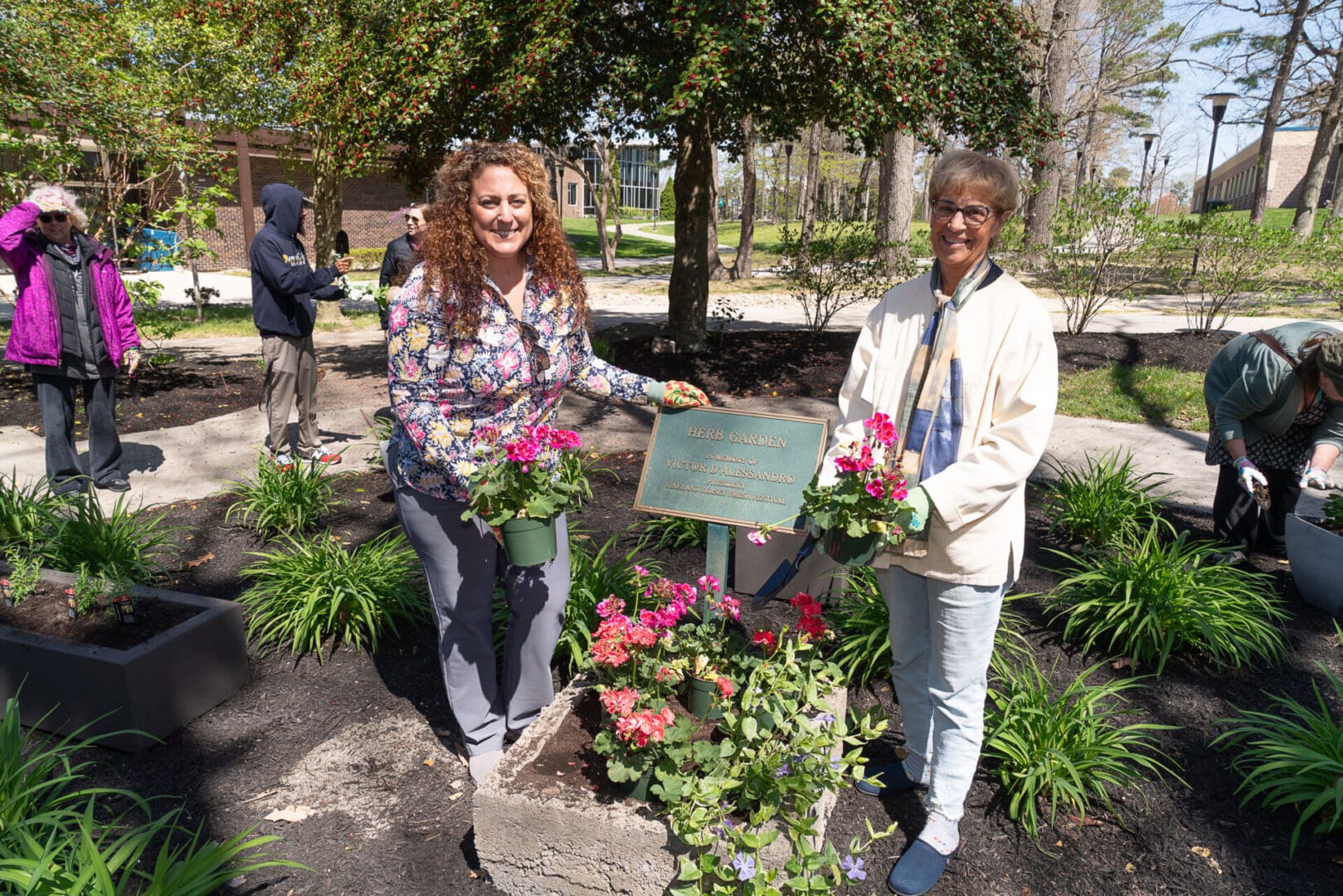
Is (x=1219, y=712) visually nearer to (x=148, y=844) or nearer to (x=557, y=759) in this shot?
(x=557, y=759)

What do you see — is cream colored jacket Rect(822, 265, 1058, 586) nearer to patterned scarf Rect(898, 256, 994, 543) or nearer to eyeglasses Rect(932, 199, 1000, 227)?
patterned scarf Rect(898, 256, 994, 543)

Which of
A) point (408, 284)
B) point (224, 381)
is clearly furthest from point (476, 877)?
point (224, 381)

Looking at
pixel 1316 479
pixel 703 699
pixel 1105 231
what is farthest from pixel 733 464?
pixel 1105 231

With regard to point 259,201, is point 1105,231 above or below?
below

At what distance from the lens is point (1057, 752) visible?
2736 millimetres

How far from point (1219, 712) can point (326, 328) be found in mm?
12505

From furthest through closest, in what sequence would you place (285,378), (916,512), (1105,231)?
(1105,231), (285,378), (916,512)

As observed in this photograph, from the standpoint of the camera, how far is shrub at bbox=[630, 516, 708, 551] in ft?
15.0

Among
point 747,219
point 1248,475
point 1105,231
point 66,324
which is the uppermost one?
point 747,219

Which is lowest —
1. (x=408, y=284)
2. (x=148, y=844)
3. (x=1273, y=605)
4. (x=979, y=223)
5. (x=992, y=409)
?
(x=148, y=844)

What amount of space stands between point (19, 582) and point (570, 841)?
8.59 ft

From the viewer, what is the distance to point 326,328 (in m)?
12.9

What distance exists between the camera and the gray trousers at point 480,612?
269cm

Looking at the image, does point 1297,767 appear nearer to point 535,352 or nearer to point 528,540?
point 528,540
